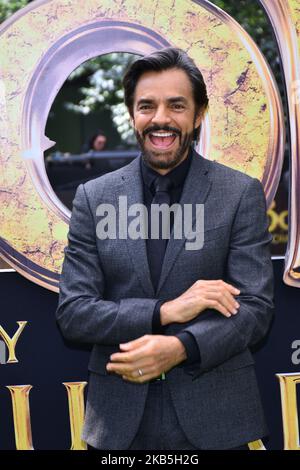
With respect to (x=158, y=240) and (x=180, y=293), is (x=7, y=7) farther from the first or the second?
(x=180, y=293)

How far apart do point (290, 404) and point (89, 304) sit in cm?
107

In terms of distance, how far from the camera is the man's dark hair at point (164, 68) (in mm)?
1866

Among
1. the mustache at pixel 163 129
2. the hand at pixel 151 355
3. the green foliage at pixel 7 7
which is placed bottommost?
the hand at pixel 151 355

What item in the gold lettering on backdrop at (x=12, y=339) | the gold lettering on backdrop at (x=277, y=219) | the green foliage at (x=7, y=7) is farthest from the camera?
the green foliage at (x=7, y=7)

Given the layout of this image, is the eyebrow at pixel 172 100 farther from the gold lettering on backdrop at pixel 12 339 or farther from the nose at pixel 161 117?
the gold lettering on backdrop at pixel 12 339

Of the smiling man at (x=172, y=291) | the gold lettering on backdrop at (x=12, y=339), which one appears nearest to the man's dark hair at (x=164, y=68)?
the smiling man at (x=172, y=291)

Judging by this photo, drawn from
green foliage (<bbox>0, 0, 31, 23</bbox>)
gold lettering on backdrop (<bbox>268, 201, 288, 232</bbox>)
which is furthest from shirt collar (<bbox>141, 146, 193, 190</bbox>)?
green foliage (<bbox>0, 0, 31, 23</bbox>)

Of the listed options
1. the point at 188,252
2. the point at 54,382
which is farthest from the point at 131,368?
the point at 54,382

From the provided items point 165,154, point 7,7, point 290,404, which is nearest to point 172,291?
point 165,154

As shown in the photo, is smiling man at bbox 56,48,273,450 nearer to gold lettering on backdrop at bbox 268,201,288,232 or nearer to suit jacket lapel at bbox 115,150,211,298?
suit jacket lapel at bbox 115,150,211,298

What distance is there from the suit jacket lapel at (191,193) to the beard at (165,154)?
6cm

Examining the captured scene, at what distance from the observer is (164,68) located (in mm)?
1877

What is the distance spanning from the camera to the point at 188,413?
5.98 ft

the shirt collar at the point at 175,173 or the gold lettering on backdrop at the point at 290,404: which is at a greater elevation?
the shirt collar at the point at 175,173
